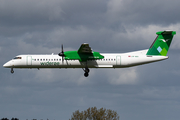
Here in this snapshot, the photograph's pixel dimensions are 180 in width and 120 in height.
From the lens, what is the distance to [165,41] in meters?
53.4

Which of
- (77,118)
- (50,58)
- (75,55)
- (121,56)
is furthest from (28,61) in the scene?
(77,118)

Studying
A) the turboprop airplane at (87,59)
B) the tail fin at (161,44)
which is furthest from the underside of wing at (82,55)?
the tail fin at (161,44)

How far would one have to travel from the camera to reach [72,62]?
2023 inches

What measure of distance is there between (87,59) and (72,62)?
6.67 ft

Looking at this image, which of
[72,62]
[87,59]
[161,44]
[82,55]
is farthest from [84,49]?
[161,44]

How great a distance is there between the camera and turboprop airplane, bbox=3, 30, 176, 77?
51.1 m

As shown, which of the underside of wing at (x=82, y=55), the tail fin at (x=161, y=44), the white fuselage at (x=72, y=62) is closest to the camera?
the underside of wing at (x=82, y=55)

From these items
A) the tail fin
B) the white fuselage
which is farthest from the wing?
the tail fin

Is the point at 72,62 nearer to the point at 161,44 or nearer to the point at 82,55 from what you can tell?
the point at 82,55

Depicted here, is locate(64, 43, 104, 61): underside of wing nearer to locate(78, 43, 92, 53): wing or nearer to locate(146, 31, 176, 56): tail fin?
locate(78, 43, 92, 53): wing

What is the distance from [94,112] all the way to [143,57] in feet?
107

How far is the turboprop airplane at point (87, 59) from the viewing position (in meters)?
51.1

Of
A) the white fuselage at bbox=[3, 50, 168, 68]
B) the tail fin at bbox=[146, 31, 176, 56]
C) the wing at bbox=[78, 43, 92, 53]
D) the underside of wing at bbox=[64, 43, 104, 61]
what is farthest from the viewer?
the tail fin at bbox=[146, 31, 176, 56]

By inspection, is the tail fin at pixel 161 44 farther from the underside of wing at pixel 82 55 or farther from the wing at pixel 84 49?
the wing at pixel 84 49
